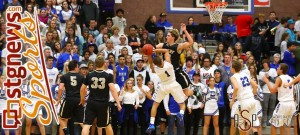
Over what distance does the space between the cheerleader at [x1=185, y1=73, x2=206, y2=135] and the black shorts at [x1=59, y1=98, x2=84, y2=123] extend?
3428 millimetres

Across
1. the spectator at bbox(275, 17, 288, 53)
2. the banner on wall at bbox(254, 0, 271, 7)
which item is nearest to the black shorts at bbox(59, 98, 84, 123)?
the spectator at bbox(275, 17, 288, 53)

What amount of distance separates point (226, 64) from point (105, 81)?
6.01 m

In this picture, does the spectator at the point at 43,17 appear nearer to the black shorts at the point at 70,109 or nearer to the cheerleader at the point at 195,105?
the black shorts at the point at 70,109

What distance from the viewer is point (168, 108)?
20047mm

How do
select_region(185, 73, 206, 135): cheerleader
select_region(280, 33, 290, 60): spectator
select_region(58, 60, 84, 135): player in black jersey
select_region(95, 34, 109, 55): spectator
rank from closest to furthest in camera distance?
select_region(58, 60, 84, 135): player in black jersey, select_region(185, 73, 206, 135): cheerleader, select_region(95, 34, 109, 55): spectator, select_region(280, 33, 290, 60): spectator

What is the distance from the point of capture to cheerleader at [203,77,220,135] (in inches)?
805

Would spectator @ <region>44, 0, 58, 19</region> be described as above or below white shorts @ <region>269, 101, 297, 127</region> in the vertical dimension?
Answer: above

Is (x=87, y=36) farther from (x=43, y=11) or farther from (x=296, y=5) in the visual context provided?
(x=296, y=5)

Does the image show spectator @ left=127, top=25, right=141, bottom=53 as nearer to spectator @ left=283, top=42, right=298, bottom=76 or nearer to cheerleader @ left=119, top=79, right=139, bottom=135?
cheerleader @ left=119, top=79, right=139, bottom=135

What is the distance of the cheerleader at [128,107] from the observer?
20.4 meters

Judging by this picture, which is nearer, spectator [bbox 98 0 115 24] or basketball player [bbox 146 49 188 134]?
basketball player [bbox 146 49 188 134]

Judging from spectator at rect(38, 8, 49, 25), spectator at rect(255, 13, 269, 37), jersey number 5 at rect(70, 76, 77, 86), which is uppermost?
spectator at rect(38, 8, 49, 25)

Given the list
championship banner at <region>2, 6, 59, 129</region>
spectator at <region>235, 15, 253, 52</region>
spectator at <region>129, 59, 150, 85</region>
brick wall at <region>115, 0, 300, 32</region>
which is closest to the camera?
championship banner at <region>2, 6, 59, 129</region>

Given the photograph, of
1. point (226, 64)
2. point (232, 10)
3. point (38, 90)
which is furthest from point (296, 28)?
point (38, 90)
